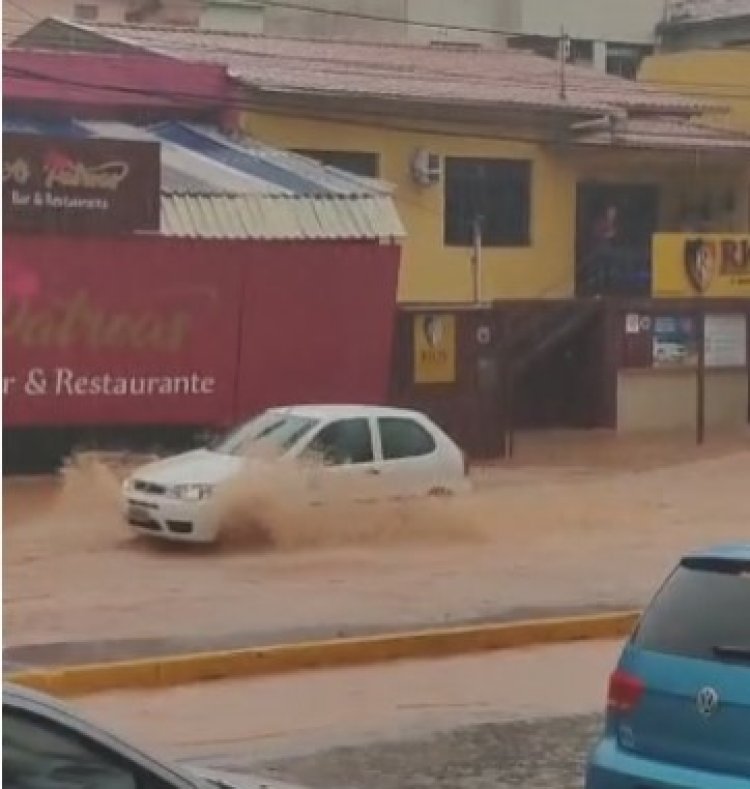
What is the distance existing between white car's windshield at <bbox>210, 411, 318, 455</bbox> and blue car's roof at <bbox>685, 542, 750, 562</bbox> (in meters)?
14.8

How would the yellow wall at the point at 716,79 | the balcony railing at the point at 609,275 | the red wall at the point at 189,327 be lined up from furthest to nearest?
1. the yellow wall at the point at 716,79
2. the balcony railing at the point at 609,275
3. the red wall at the point at 189,327

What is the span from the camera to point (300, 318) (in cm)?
3234

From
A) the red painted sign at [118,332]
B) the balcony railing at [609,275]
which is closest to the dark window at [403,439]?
the red painted sign at [118,332]

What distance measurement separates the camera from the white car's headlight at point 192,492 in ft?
71.9

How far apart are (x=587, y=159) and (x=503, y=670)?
27425 millimetres

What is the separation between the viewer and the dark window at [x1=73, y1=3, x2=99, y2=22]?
5859cm

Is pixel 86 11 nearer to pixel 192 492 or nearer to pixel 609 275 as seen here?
pixel 609 275

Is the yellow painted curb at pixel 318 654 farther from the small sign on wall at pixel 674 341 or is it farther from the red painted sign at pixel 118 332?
the small sign on wall at pixel 674 341

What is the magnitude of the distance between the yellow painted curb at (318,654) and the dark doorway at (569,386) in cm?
2104

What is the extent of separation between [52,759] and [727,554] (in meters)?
3.56

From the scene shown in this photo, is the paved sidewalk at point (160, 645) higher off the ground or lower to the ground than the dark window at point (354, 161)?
lower

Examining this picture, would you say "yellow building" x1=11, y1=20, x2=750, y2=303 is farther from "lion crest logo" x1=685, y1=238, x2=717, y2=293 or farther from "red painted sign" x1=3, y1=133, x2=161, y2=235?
"red painted sign" x1=3, y1=133, x2=161, y2=235

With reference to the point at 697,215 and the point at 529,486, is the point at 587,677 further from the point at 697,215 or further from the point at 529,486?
the point at 697,215

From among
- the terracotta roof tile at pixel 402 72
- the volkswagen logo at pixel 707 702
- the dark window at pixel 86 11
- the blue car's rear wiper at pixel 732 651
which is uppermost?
the dark window at pixel 86 11
